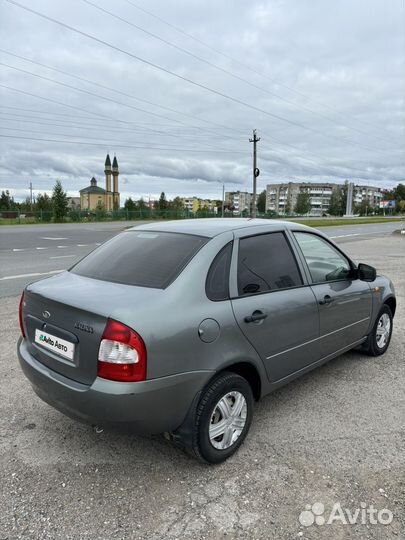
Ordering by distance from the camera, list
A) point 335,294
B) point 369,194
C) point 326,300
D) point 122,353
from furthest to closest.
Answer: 1. point 369,194
2. point 335,294
3. point 326,300
4. point 122,353

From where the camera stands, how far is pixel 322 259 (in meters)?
3.88

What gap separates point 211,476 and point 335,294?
1.87m

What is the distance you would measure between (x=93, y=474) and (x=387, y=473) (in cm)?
184

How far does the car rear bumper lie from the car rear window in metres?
0.60

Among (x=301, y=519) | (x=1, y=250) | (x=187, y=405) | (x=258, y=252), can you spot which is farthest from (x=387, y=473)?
(x=1, y=250)

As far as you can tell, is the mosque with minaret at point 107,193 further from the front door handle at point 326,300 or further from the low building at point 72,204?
the front door handle at point 326,300

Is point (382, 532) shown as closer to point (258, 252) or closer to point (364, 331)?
point (258, 252)

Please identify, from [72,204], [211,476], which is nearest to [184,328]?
[211,476]

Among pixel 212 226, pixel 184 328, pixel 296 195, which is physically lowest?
pixel 184 328

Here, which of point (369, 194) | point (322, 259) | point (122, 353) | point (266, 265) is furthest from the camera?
point (369, 194)

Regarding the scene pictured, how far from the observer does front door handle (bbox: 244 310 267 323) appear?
9.09 ft

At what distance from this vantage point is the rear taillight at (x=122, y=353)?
7.47ft

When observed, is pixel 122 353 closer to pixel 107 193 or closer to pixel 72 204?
pixel 72 204

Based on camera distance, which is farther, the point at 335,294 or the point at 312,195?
the point at 312,195
